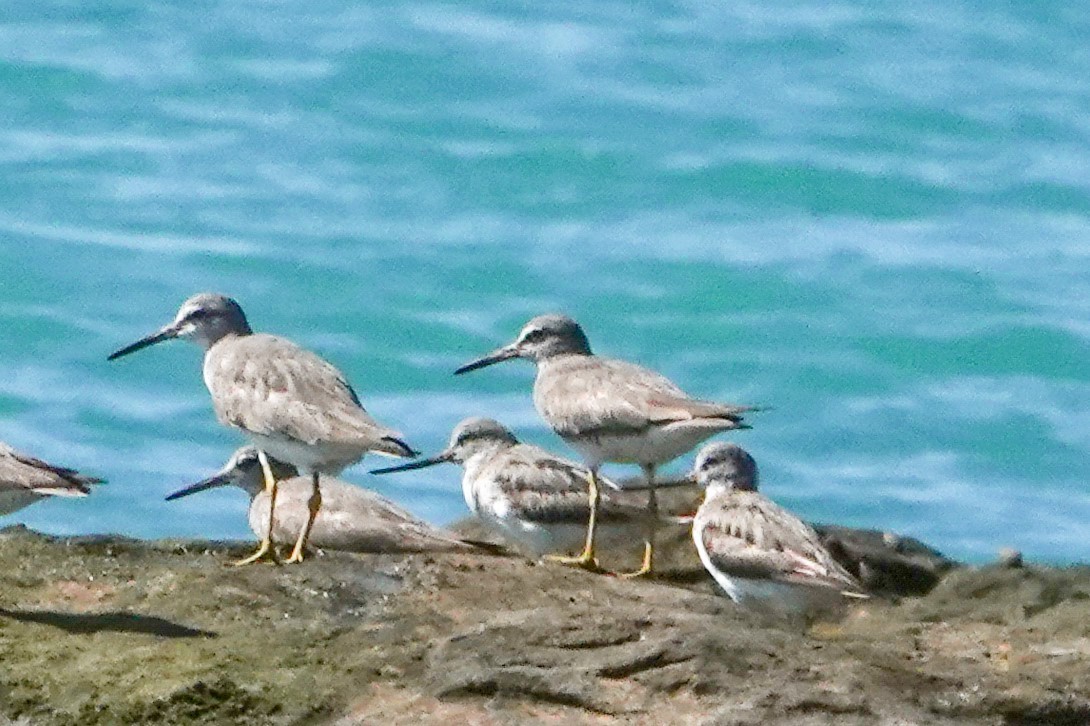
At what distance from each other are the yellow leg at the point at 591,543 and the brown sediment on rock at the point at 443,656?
1.31 meters

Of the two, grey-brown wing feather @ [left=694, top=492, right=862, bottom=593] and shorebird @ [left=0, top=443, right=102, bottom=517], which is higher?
grey-brown wing feather @ [left=694, top=492, right=862, bottom=593]

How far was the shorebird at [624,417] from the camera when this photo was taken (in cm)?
835

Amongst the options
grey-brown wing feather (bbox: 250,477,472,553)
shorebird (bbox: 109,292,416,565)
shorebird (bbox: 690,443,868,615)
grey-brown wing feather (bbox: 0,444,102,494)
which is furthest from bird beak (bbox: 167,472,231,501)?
grey-brown wing feather (bbox: 0,444,102,494)

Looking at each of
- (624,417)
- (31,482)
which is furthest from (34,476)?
(624,417)

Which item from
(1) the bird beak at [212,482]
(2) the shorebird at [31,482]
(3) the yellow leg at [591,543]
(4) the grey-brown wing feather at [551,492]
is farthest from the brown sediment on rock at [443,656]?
(1) the bird beak at [212,482]

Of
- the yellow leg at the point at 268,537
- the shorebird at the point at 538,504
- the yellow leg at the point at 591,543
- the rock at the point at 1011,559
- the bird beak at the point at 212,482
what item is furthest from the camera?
the bird beak at the point at 212,482

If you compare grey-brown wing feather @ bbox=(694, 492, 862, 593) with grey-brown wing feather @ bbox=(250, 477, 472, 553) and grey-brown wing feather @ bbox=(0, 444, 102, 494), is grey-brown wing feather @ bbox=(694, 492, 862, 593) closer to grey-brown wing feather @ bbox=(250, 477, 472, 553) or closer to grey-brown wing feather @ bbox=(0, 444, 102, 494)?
grey-brown wing feather @ bbox=(250, 477, 472, 553)

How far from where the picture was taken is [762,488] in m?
14.5

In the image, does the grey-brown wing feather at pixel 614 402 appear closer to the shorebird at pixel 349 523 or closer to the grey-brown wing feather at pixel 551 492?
the grey-brown wing feather at pixel 551 492

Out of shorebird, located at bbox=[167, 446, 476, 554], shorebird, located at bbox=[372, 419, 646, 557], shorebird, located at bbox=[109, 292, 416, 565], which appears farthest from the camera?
shorebird, located at bbox=[372, 419, 646, 557]

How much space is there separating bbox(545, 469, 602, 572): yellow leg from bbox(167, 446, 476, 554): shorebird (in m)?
0.48

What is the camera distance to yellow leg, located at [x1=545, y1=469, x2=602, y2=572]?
8633 millimetres

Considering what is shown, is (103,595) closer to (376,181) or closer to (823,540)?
(823,540)

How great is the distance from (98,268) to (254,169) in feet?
6.06
